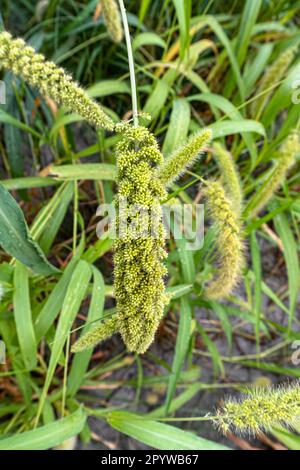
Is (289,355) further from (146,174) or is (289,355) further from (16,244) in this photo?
(146,174)

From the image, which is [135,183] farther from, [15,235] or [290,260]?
[290,260]

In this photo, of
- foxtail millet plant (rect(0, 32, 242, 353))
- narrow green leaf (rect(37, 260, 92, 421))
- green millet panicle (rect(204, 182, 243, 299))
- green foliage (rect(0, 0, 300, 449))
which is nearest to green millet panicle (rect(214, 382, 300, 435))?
green foliage (rect(0, 0, 300, 449))

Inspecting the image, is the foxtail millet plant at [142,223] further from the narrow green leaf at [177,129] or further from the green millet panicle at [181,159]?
the narrow green leaf at [177,129]

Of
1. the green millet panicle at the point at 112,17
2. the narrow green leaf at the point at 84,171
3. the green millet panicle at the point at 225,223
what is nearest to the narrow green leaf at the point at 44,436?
the green millet panicle at the point at 225,223

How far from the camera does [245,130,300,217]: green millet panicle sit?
4.07 ft

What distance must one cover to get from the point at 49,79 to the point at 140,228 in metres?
0.36

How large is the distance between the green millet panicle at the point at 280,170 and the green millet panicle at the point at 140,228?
56cm

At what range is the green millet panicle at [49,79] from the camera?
87 centimetres

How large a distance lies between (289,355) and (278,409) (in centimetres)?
123

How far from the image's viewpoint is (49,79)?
0.89 m

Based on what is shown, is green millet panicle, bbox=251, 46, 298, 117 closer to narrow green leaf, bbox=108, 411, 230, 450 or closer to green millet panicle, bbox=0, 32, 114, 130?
green millet panicle, bbox=0, 32, 114, 130

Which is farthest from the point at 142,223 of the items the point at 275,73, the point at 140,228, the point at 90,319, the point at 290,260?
the point at 275,73

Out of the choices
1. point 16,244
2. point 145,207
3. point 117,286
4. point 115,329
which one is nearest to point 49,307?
point 16,244
